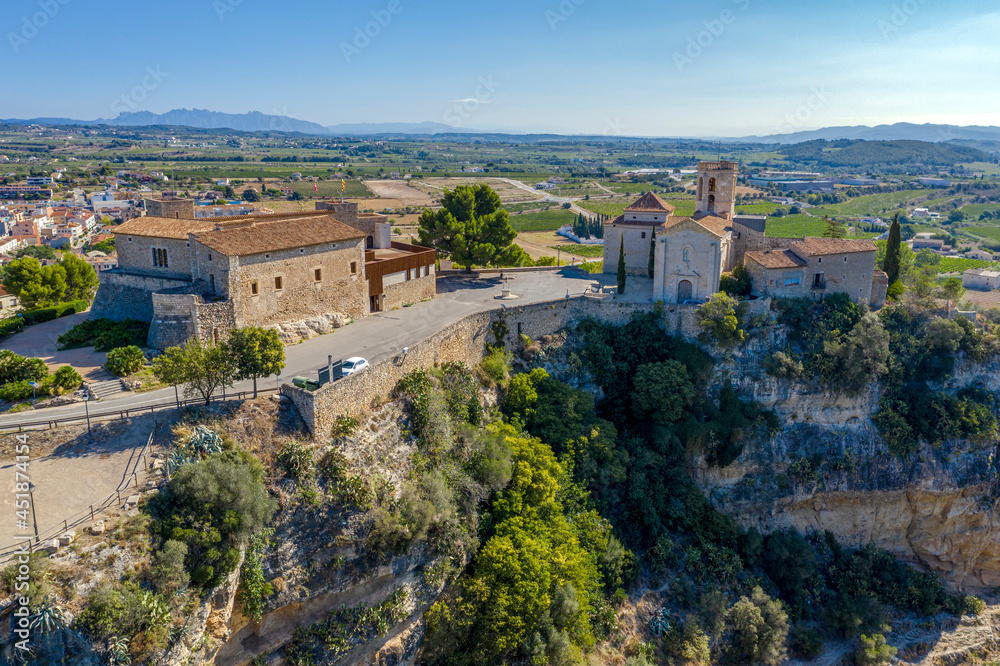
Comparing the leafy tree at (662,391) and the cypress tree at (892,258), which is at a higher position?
the cypress tree at (892,258)

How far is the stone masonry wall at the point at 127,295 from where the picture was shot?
3338 cm

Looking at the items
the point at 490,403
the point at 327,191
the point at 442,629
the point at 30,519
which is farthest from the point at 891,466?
the point at 327,191

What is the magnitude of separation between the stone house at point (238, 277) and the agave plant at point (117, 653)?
15.6m

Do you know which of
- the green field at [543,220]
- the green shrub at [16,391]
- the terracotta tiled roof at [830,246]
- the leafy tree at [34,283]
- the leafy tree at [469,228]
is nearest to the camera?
the green shrub at [16,391]

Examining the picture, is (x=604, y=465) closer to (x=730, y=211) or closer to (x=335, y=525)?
(x=335, y=525)

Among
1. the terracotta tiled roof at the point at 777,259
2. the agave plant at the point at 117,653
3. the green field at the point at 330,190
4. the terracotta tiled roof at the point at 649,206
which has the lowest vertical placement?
the agave plant at the point at 117,653

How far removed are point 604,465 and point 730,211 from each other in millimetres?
24555

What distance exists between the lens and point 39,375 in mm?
26812

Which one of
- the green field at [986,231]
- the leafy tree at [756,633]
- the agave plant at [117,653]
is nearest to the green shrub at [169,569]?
the agave plant at [117,653]

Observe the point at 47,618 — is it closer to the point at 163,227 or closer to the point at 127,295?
the point at 127,295

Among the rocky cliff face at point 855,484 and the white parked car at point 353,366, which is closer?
the white parked car at point 353,366

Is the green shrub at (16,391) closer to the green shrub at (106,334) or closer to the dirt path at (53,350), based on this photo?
the dirt path at (53,350)

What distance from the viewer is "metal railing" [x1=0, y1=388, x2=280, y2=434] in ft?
75.0

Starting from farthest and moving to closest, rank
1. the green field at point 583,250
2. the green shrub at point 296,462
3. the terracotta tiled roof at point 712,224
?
the green field at point 583,250 < the terracotta tiled roof at point 712,224 < the green shrub at point 296,462
